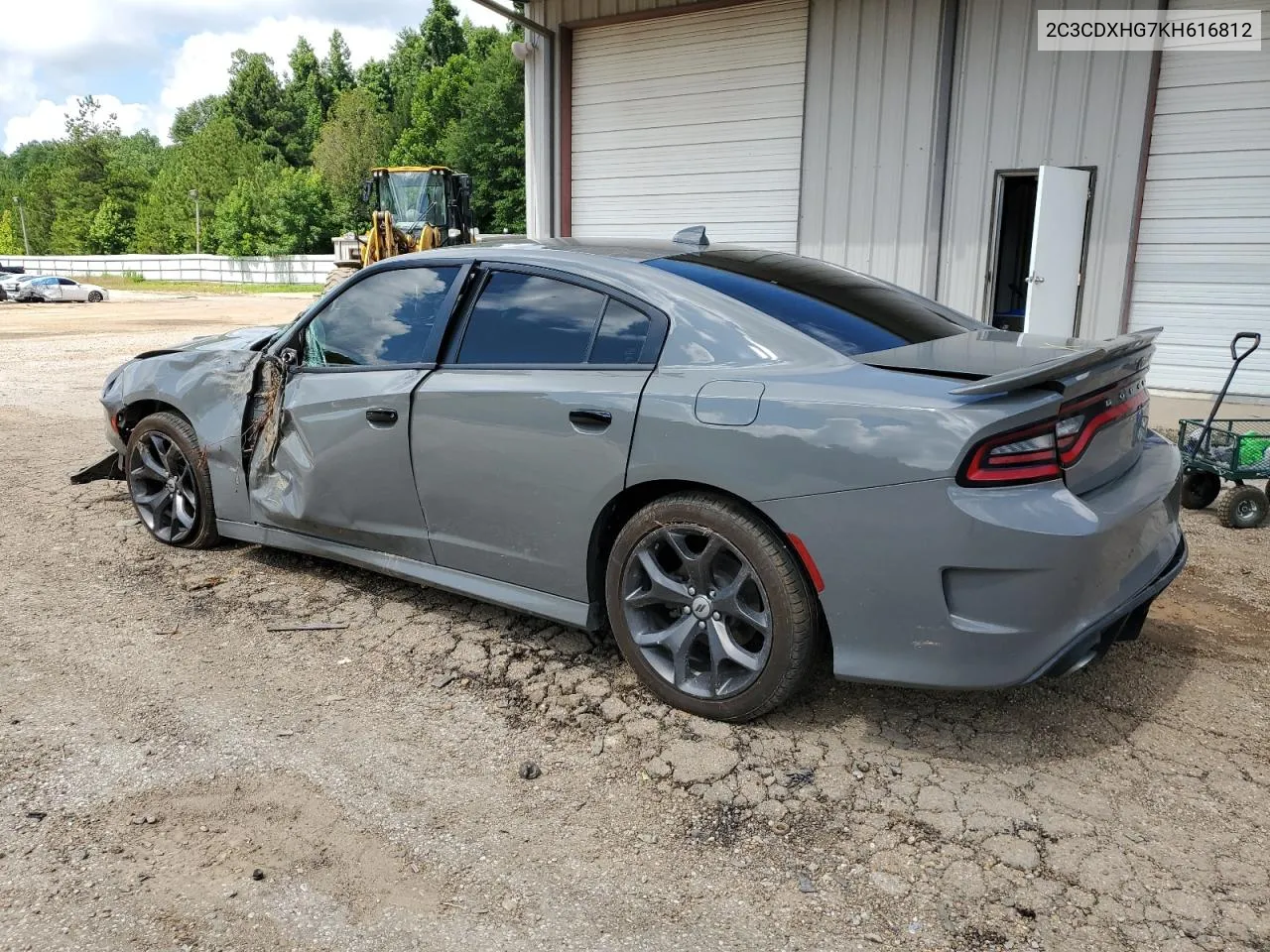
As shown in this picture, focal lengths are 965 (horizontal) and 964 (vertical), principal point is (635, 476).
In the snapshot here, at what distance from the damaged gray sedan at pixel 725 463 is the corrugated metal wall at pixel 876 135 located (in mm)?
7013

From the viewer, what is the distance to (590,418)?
3.25 m

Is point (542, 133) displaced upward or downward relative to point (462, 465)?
upward

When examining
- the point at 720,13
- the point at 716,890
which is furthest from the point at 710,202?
the point at 716,890

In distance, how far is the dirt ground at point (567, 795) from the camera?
7.50 ft

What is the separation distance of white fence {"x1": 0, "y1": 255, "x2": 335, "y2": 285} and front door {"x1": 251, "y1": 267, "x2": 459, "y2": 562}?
2095 inches

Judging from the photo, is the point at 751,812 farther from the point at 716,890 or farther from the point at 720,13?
the point at 720,13

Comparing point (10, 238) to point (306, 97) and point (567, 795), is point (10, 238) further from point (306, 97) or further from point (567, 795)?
point (567, 795)

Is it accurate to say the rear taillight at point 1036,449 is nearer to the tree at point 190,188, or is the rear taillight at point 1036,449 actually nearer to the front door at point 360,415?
the front door at point 360,415

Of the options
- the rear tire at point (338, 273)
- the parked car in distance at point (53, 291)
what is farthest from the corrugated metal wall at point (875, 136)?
the parked car in distance at point (53, 291)

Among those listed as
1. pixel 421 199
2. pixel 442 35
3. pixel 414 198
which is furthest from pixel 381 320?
pixel 442 35

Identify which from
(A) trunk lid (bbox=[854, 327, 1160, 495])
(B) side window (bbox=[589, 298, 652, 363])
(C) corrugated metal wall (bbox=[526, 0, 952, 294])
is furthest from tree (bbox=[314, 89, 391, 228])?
(A) trunk lid (bbox=[854, 327, 1160, 495])

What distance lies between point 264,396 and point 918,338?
289 centimetres

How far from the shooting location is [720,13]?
11.5m

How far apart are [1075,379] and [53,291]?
4324 cm
